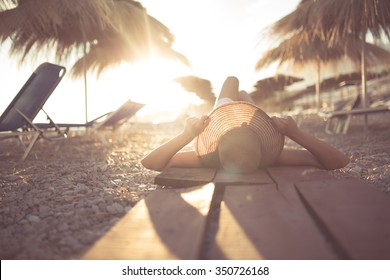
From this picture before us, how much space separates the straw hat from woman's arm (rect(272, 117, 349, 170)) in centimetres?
8

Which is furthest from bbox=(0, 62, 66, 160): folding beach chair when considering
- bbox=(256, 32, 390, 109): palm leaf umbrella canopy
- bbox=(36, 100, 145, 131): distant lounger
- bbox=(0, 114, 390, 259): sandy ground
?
bbox=(256, 32, 390, 109): palm leaf umbrella canopy

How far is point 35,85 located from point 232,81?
2.66 meters

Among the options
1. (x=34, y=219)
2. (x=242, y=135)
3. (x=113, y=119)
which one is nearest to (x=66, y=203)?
(x=34, y=219)

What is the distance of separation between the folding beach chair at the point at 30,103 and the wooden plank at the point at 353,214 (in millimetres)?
3601

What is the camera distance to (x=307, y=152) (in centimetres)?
182

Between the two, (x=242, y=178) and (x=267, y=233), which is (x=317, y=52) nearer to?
(x=242, y=178)

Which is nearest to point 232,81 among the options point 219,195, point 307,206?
point 219,195

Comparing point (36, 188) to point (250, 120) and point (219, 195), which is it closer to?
point (219, 195)

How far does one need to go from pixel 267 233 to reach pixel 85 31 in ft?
27.6

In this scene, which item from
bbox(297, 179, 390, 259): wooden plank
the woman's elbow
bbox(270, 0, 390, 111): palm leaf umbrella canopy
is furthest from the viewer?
bbox(270, 0, 390, 111): palm leaf umbrella canopy

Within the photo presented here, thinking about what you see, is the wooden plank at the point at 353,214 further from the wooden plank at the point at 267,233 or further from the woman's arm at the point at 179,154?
the woman's arm at the point at 179,154

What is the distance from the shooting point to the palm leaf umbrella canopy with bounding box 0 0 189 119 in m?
5.17

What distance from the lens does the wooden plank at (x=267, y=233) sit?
75cm

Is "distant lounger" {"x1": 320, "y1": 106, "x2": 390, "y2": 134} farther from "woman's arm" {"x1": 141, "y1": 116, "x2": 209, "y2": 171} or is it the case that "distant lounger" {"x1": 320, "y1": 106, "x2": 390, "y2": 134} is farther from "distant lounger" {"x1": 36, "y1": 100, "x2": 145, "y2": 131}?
"distant lounger" {"x1": 36, "y1": 100, "x2": 145, "y2": 131}
